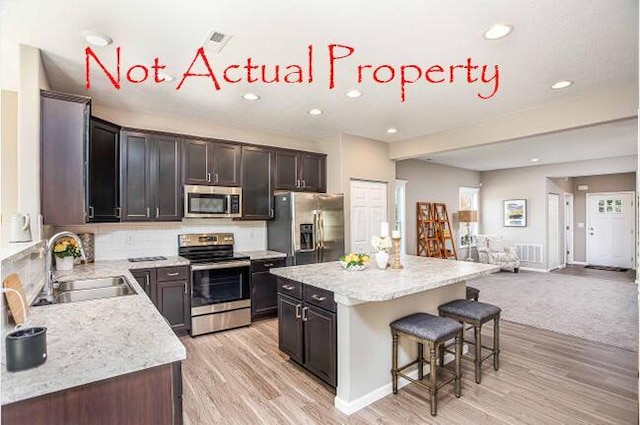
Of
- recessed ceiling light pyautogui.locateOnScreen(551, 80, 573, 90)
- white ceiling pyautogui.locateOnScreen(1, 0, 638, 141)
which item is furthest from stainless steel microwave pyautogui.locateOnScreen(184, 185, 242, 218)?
recessed ceiling light pyautogui.locateOnScreen(551, 80, 573, 90)

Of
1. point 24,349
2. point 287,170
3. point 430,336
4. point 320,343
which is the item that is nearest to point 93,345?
point 24,349

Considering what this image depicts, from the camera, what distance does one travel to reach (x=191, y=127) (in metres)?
4.43

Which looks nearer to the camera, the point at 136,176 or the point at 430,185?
the point at 136,176

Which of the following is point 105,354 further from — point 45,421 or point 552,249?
point 552,249

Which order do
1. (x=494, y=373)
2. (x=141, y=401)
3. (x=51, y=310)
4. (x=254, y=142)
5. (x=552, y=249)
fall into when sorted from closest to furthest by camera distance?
(x=141, y=401) → (x=51, y=310) → (x=494, y=373) → (x=254, y=142) → (x=552, y=249)

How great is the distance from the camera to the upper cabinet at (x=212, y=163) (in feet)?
13.6

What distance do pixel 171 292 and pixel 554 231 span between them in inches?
356

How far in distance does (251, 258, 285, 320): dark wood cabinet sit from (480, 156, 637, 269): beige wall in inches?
275

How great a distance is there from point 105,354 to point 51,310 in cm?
89

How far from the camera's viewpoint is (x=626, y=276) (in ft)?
24.5

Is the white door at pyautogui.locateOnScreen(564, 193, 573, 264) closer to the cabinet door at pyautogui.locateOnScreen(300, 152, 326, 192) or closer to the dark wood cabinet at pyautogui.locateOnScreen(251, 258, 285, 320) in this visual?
the cabinet door at pyautogui.locateOnScreen(300, 152, 326, 192)

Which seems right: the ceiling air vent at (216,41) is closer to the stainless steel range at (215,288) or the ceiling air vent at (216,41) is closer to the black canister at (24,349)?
the black canister at (24,349)

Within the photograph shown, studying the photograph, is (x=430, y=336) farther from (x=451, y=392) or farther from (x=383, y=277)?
(x=451, y=392)

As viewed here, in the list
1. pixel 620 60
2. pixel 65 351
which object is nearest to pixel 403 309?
pixel 65 351
